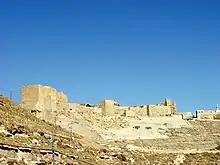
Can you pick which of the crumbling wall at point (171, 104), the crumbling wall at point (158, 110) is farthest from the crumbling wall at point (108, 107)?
the crumbling wall at point (171, 104)

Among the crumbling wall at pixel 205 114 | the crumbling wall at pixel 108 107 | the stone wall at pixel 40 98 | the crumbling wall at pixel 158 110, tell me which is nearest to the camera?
the stone wall at pixel 40 98

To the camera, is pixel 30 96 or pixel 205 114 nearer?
pixel 30 96

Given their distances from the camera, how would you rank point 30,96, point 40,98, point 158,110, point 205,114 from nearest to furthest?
point 40,98, point 30,96, point 158,110, point 205,114

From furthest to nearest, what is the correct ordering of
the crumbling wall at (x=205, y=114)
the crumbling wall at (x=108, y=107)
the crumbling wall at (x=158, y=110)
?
the crumbling wall at (x=205, y=114) → the crumbling wall at (x=158, y=110) → the crumbling wall at (x=108, y=107)

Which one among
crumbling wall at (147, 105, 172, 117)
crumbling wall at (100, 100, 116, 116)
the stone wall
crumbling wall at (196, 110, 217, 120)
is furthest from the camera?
crumbling wall at (196, 110, 217, 120)

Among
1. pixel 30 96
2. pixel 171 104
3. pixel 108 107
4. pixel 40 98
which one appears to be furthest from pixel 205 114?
pixel 30 96

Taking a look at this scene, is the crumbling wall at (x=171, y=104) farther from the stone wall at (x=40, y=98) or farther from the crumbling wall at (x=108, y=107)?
the stone wall at (x=40, y=98)

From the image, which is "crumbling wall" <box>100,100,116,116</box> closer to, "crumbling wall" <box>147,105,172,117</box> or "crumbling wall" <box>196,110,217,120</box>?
"crumbling wall" <box>147,105,172,117</box>

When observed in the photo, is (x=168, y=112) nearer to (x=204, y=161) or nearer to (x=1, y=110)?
(x=204, y=161)

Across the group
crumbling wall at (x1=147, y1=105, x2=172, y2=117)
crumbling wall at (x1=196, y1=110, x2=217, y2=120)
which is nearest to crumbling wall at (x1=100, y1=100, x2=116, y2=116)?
crumbling wall at (x1=147, y1=105, x2=172, y2=117)

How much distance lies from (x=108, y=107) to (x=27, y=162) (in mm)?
27922

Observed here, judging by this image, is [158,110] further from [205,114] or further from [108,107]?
[108,107]

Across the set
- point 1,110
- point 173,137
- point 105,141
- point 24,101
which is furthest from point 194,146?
point 1,110

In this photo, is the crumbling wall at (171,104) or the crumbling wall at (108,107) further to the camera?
the crumbling wall at (171,104)
